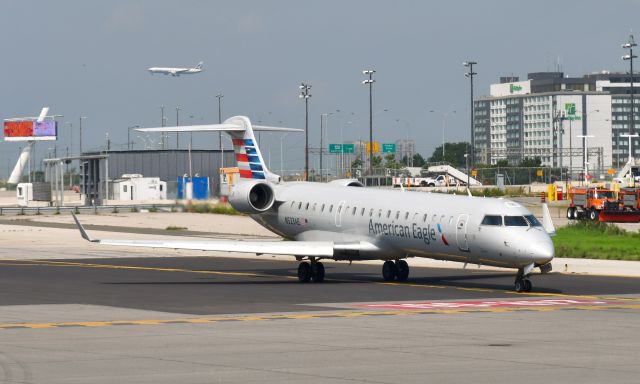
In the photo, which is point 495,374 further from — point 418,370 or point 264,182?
point 264,182

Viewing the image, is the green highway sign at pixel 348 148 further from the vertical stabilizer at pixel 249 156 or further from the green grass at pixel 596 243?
the vertical stabilizer at pixel 249 156

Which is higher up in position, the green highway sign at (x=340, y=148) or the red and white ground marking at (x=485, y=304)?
the green highway sign at (x=340, y=148)

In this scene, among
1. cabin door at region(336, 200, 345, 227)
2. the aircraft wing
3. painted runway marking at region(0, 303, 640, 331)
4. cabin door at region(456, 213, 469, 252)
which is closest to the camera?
painted runway marking at region(0, 303, 640, 331)

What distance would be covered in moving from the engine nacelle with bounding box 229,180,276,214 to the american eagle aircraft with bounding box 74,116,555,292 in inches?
1.4

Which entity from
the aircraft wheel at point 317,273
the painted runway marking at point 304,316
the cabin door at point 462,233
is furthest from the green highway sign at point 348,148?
the painted runway marking at point 304,316

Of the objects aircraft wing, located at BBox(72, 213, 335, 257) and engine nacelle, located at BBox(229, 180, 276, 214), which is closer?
aircraft wing, located at BBox(72, 213, 335, 257)

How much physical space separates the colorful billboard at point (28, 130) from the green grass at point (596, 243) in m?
126

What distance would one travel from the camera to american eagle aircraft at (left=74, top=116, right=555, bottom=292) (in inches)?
1410

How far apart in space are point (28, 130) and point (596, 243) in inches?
5360

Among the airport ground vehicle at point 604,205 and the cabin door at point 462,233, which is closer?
the cabin door at point 462,233

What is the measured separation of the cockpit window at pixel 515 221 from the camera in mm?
35781

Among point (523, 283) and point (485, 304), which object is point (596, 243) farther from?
point (485, 304)

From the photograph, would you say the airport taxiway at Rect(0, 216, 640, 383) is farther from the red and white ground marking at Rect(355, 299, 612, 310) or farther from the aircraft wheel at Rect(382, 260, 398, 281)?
the aircraft wheel at Rect(382, 260, 398, 281)

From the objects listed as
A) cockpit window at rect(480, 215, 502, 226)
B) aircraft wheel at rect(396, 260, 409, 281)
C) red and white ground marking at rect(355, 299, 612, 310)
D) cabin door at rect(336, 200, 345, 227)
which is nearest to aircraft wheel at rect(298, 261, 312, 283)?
cabin door at rect(336, 200, 345, 227)
